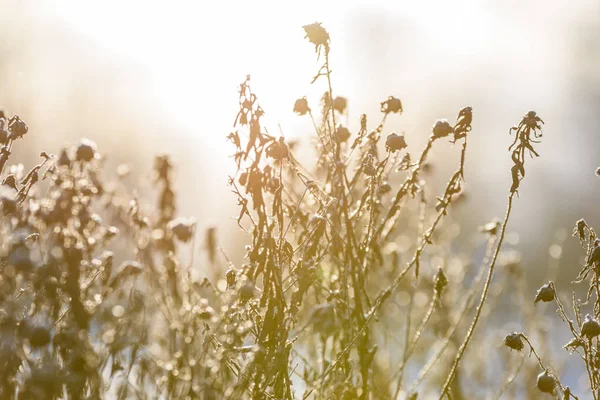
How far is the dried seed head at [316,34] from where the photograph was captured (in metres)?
2.88

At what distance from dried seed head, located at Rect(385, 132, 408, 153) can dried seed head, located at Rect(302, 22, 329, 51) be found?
1.66 feet

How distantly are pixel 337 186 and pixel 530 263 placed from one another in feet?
43.2

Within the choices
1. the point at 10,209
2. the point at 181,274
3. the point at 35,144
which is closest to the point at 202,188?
the point at 35,144

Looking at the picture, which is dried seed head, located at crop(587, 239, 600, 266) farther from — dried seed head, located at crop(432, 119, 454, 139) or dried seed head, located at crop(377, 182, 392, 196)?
dried seed head, located at crop(377, 182, 392, 196)

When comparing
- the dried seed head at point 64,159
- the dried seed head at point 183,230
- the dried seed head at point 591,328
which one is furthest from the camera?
the dried seed head at point 183,230

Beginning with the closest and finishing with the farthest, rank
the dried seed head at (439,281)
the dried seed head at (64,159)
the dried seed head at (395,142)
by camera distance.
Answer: the dried seed head at (64,159) < the dried seed head at (395,142) < the dried seed head at (439,281)

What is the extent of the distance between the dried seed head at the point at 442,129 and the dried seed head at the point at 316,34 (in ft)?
2.02

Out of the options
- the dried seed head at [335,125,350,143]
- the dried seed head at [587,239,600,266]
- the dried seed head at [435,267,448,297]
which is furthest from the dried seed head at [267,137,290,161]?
the dried seed head at [587,239,600,266]

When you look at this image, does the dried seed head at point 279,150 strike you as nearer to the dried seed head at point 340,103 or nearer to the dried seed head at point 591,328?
the dried seed head at point 340,103

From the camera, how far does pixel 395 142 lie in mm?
2879

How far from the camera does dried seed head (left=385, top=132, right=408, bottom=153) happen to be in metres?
2.87

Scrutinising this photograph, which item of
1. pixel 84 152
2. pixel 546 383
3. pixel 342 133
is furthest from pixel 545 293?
pixel 84 152

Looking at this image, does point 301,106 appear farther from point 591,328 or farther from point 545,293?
point 591,328

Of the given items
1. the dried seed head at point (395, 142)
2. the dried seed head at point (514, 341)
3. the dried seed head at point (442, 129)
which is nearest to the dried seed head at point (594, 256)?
the dried seed head at point (514, 341)
